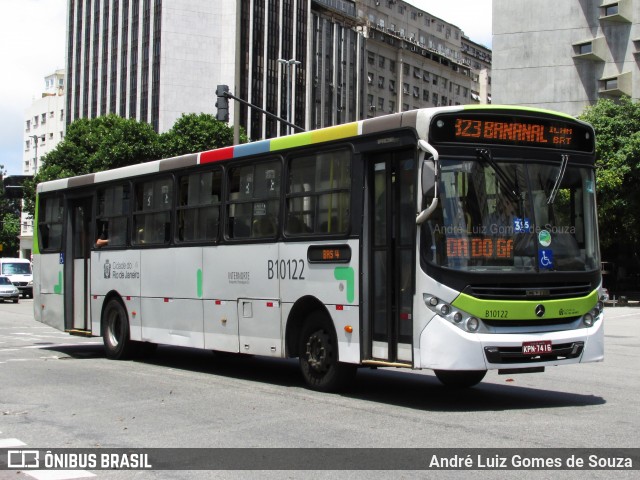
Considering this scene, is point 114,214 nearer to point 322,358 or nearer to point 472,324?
point 322,358

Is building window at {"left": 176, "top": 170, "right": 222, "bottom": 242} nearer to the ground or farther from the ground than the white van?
farther from the ground

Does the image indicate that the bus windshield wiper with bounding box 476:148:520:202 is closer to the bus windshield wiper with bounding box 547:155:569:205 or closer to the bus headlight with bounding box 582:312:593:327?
the bus windshield wiper with bounding box 547:155:569:205

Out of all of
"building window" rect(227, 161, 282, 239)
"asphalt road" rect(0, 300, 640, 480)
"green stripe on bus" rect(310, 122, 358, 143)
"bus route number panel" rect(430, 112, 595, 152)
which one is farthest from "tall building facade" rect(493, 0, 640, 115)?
"green stripe on bus" rect(310, 122, 358, 143)

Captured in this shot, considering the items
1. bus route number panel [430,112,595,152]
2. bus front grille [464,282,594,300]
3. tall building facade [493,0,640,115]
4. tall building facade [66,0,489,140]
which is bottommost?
bus front grille [464,282,594,300]

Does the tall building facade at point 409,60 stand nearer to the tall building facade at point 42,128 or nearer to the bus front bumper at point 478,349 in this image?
the tall building facade at point 42,128

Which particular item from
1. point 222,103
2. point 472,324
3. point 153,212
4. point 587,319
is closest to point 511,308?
point 472,324

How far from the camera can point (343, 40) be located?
105188 millimetres

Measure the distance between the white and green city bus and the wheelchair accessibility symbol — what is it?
0.6 inches

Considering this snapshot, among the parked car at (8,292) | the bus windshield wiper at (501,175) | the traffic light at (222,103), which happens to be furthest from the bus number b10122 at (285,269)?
the parked car at (8,292)

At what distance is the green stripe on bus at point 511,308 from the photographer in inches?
370

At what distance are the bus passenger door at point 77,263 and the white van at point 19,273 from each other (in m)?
36.0

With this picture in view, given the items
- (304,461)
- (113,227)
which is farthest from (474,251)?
(113,227)

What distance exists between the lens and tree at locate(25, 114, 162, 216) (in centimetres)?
6088

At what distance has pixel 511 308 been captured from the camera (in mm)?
9500
